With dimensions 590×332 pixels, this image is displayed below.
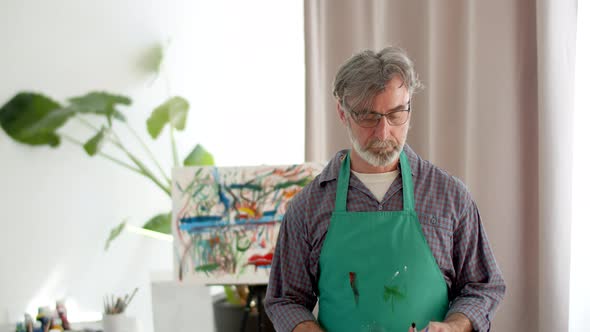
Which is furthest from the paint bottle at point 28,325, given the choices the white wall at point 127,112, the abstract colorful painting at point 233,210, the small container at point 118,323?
the abstract colorful painting at point 233,210

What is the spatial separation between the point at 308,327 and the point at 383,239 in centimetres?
23

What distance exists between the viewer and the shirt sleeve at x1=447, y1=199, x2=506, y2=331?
1380 mm

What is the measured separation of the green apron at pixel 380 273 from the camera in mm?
1366

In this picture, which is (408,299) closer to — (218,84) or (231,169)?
(231,169)

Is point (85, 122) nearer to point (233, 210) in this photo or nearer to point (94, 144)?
point (94, 144)

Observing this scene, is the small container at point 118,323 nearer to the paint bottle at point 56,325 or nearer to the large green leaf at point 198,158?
the paint bottle at point 56,325

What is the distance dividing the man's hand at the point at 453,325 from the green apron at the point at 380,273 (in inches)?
1.9

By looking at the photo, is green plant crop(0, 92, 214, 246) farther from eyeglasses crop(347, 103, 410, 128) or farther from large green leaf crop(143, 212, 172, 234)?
eyeglasses crop(347, 103, 410, 128)

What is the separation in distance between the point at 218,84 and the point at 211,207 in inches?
47.8

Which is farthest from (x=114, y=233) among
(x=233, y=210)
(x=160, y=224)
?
(x=233, y=210)

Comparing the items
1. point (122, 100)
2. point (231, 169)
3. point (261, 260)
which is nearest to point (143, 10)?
point (122, 100)

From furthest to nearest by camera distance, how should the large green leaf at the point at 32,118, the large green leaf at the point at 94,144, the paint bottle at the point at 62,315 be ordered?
1. the large green leaf at the point at 94,144
2. the large green leaf at the point at 32,118
3. the paint bottle at the point at 62,315

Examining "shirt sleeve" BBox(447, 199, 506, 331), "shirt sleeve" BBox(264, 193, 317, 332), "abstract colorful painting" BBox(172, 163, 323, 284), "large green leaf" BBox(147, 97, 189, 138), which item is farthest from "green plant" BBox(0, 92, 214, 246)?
"shirt sleeve" BBox(447, 199, 506, 331)

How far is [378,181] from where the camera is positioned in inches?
58.0
